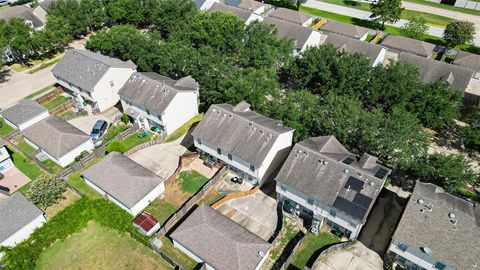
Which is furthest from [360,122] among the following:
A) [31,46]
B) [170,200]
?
[31,46]

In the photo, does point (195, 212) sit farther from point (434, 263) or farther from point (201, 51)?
point (201, 51)

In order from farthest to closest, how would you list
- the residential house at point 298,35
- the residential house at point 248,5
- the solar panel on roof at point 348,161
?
the residential house at point 248,5 < the residential house at point 298,35 < the solar panel on roof at point 348,161

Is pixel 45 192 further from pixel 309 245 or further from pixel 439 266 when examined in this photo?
pixel 439 266

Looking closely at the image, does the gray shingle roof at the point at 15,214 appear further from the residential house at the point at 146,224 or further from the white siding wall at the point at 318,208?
the white siding wall at the point at 318,208

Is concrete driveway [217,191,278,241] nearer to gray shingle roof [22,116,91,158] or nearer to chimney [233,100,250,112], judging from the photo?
chimney [233,100,250,112]

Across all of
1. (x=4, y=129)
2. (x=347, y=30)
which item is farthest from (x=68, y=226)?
(x=347, y=30)

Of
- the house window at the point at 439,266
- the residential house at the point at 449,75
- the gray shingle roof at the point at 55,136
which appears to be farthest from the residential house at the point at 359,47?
the gray shingle roof at the point at 55,136
